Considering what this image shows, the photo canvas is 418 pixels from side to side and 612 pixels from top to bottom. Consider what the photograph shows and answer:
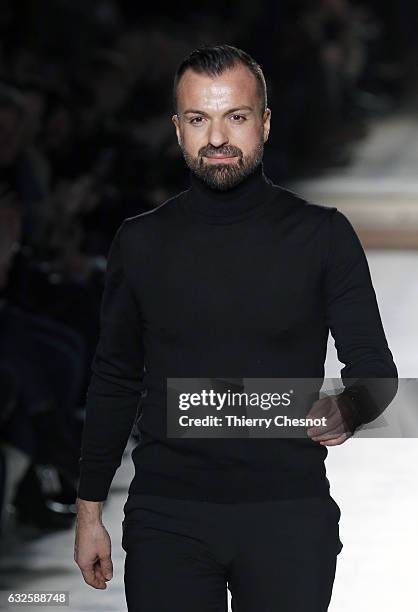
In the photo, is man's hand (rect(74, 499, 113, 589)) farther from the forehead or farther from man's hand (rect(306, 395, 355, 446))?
the forehead

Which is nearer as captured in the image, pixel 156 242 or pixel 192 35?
pixel 156 242

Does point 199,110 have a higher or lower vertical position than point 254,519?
higher

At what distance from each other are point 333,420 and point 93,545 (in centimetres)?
35

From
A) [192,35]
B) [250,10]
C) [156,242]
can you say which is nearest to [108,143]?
[192,35]

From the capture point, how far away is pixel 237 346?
191 cm

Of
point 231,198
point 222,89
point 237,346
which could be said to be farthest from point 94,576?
point 222,89

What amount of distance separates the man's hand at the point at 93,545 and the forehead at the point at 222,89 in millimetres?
484

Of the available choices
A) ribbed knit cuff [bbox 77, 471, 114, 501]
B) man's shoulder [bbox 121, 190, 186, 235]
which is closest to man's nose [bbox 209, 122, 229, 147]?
man's shoulder [bbox 121, 190, 186, 235]

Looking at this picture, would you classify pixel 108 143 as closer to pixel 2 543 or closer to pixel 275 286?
pixel 2 543

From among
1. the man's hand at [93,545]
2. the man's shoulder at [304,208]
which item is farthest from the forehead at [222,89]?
the man's hand at [93,545]

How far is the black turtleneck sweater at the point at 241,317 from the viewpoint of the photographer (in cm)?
190

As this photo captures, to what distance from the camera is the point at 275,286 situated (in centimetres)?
191

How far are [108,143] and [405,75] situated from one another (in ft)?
14.8

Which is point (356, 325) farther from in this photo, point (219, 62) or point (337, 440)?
point (219, 62)
